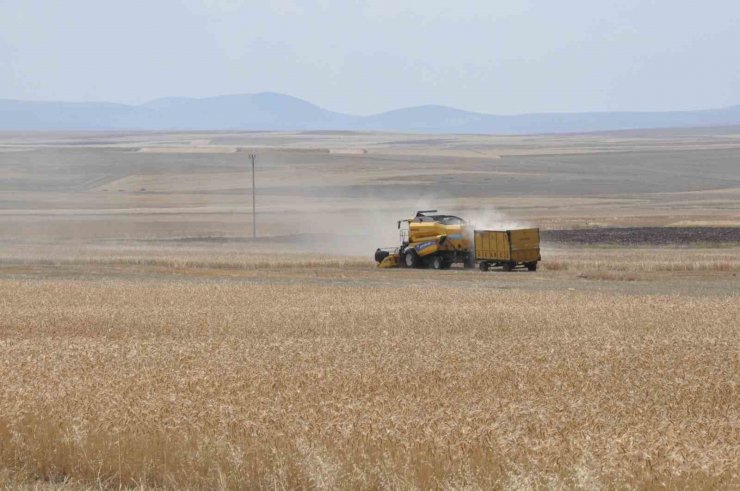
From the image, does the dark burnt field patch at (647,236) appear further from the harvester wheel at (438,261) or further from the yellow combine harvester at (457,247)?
the harvester wheel at (438,261)

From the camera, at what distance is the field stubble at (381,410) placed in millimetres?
9773

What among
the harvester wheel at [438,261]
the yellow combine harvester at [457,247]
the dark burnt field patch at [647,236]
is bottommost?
the dark burnt field patch at [647,236]

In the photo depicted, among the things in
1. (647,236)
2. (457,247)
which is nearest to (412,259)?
(457,247)

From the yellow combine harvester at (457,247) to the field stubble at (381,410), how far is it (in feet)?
87.4

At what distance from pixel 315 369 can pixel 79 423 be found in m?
4.31

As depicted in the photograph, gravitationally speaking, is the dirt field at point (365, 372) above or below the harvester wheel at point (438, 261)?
above

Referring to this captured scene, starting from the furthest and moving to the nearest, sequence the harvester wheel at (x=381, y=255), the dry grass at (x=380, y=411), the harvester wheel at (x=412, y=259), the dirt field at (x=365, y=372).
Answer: the harvester wheel at (x=381, y=255), the harvester wheel at (x=412, y=259), the dirt field at (x=365, y=372), the dry grass at (x=380, y=411)

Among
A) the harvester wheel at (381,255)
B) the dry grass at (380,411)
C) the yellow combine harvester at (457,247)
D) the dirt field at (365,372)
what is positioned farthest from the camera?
the harvester wheel at (381,255)

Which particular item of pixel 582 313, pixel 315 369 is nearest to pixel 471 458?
pixel 315 369

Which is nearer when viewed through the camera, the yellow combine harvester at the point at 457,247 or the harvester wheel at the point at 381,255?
the yellow combine harvester at the point at 457,247

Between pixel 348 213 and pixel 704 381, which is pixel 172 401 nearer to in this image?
pixel 704 381

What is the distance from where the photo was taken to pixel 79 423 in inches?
450

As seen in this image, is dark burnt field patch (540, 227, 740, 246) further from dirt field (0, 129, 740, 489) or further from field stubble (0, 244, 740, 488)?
field stubble (0, 244, 740, 488)

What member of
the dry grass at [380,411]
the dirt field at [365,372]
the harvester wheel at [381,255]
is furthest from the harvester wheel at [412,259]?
the dry grass at [380,411]
